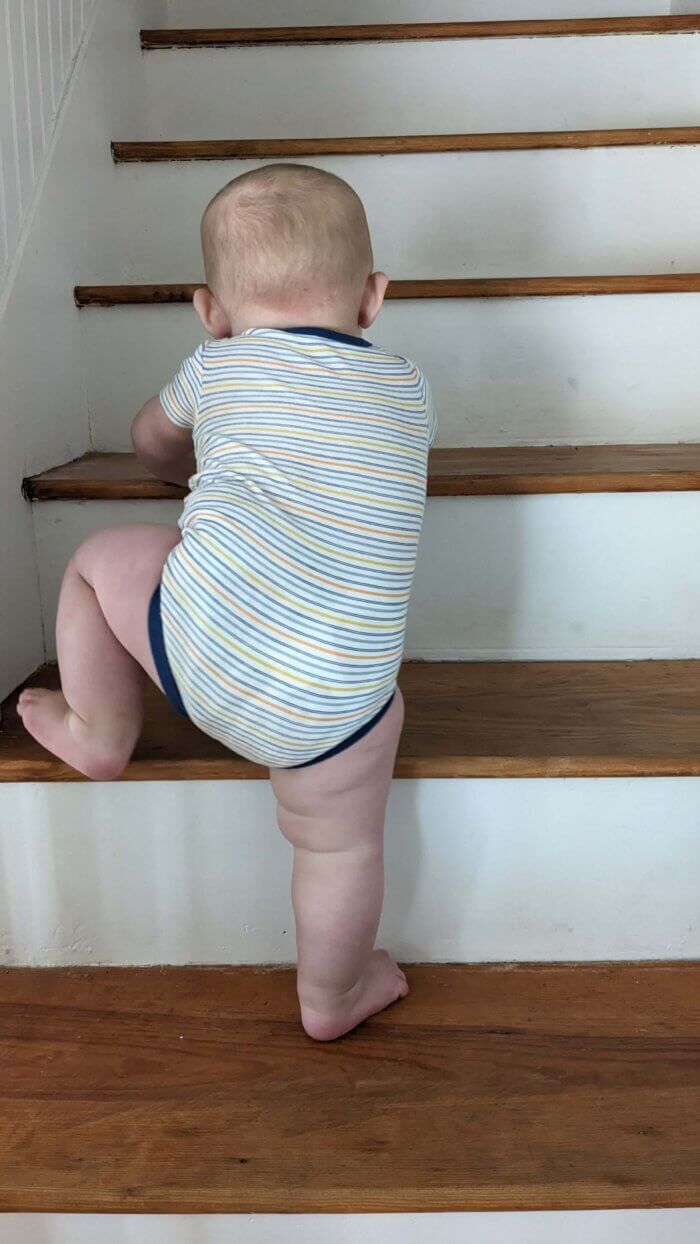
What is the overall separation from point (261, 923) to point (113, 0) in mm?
1567

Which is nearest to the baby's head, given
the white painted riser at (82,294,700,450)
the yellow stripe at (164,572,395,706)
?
the yellow stripe at (164,572,395,706)

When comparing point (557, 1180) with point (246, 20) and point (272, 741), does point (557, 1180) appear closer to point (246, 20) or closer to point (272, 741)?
point (272, 741)

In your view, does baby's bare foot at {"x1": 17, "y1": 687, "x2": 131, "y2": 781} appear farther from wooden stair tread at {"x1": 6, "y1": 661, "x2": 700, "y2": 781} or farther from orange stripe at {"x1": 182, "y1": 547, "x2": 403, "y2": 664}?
orange stripe at {"x1": 182, "y1": 547, "x2": 403, "y2": 664}

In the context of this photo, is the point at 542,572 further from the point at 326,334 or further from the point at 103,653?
the point at 103,653

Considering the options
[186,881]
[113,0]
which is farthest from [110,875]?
[113,0]

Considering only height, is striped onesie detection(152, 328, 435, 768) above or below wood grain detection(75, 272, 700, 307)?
below

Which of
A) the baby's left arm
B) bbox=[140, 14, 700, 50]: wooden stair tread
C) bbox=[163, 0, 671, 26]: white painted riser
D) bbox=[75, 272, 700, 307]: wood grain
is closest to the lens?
the baby's left arm

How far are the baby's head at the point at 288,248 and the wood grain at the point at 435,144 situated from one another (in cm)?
77

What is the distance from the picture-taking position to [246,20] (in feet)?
7.50

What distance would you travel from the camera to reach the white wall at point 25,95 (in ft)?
4.15

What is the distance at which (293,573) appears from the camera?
0.86 m

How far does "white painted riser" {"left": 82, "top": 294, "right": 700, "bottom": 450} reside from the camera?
145 cm

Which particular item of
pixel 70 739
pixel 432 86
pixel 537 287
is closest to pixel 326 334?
pixel 70 739

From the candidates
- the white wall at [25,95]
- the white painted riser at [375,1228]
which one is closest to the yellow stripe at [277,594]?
the white painted riser at [375,1228]
